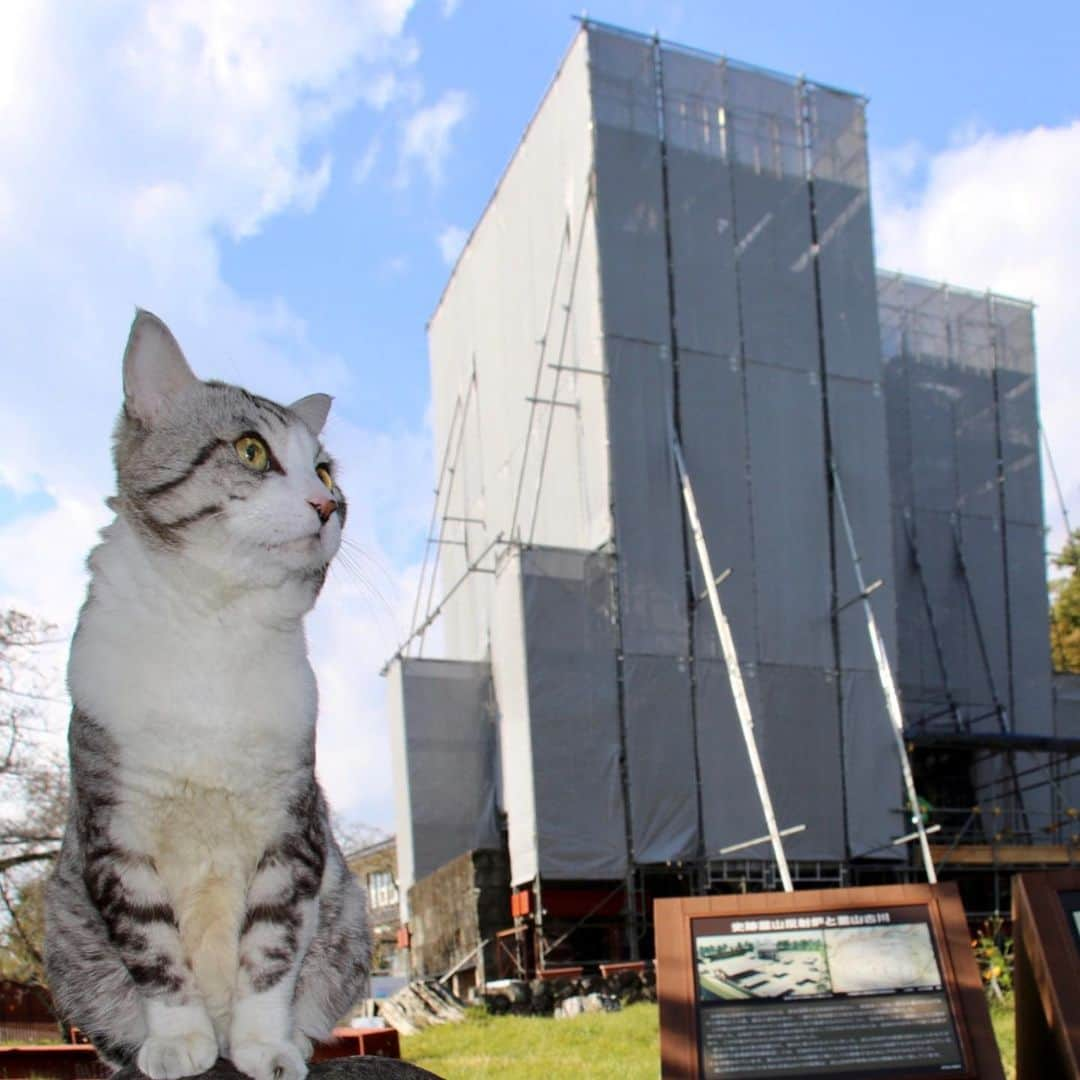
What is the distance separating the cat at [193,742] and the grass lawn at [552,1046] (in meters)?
4.56

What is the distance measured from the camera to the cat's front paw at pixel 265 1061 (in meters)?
2.26

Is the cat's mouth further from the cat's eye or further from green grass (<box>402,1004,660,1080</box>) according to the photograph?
green grass (<box>402,1004,660,1080</box>)

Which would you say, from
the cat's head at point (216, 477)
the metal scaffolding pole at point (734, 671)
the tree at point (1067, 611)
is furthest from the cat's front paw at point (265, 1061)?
the tree at point (1067, 611)

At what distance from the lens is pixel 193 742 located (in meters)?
2.25

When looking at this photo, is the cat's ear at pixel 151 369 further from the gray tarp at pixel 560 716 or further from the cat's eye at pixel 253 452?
the gray tarp at pixel 560 716

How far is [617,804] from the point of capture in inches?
558

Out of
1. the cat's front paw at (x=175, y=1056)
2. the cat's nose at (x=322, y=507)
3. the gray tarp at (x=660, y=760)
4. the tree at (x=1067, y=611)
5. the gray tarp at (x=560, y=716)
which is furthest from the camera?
the tree at (x=1067, y=611)

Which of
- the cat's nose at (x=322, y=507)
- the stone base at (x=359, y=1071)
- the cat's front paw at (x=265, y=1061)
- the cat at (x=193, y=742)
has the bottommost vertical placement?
the stone base at (x=359, y=1071)

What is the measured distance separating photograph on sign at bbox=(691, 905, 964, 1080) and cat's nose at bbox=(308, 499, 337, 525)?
97.3 inches

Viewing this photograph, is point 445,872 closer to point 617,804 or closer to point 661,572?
point 617,804

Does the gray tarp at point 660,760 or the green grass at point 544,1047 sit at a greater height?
the gray tarp at point 660,760

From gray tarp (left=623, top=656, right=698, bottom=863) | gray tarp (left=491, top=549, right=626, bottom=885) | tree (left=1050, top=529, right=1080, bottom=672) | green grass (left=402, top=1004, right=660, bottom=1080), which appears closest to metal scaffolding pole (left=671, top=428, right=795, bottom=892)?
gray tarp (left=623, top=656, right=698, bottom=863)

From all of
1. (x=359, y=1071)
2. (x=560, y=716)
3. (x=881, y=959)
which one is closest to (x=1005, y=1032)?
(x=881, y=959)

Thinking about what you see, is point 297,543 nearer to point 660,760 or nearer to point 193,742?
point 193,742
